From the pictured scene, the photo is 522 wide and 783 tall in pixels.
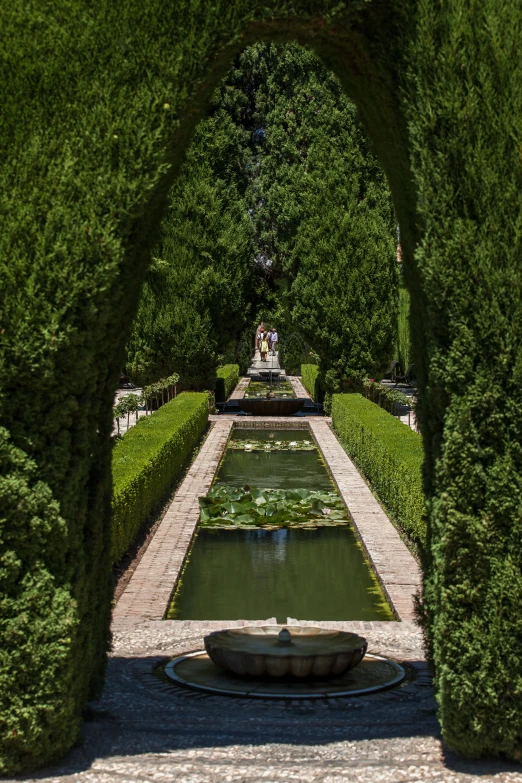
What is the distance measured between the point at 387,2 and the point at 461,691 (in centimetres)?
300

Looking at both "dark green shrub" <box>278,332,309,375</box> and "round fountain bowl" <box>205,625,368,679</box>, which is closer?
"round fountain bowl" <box>205,625,368,679</box>

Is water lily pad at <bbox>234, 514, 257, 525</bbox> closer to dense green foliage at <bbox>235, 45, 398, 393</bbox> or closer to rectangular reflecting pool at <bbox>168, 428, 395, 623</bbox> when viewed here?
rectangular reflecting pool at <bbox>168, 428, 395, 623</bbox>

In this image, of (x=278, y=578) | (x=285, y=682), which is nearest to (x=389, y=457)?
(x=278, y=578)

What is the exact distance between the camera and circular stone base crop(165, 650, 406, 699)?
222 inches

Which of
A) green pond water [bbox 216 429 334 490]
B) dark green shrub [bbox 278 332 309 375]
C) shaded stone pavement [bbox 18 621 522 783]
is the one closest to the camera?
shaded stone pavement [bbox 18 621 522 783]

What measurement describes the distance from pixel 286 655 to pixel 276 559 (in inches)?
153

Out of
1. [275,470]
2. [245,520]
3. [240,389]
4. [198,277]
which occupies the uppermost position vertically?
[198,277]

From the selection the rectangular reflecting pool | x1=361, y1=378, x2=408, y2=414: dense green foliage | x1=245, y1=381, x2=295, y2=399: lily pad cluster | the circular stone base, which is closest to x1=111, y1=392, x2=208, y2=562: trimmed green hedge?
the rectangular reflecting pool

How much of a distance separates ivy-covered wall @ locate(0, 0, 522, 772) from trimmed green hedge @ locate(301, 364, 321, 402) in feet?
69.0

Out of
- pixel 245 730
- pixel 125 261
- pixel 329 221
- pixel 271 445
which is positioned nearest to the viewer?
pixel 125 261

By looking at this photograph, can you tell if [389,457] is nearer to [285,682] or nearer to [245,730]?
[285,682]

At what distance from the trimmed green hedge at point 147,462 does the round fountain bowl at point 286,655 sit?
2.43 meters

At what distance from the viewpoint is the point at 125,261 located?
4.37 m

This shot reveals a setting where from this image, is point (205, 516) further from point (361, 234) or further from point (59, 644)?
point (361, 234)
